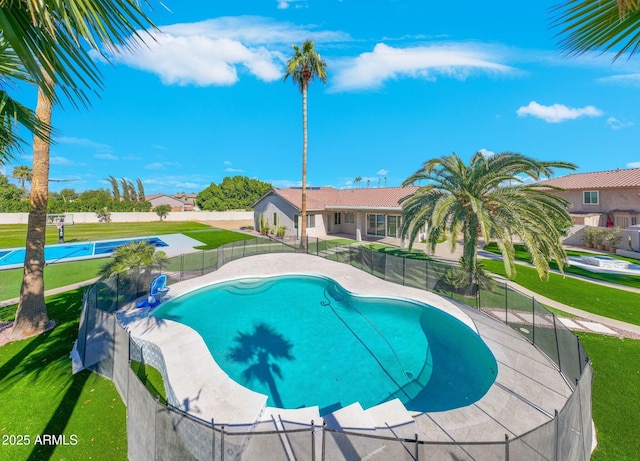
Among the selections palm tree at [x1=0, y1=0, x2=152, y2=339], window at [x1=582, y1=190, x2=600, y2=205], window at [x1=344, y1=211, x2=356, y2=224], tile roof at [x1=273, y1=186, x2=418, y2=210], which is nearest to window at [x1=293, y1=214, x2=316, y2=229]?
tile roof at [x1=273, y1=186, x2=418, y2=210]

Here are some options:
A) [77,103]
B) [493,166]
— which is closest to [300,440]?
[77,103]

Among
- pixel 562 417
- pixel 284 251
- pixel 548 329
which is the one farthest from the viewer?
pixel 284 251

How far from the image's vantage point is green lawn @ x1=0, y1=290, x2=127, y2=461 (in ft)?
16.7

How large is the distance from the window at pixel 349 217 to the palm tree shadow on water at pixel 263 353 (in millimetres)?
19939

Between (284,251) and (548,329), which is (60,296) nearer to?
(284,251)

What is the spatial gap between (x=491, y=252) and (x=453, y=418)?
20.9 m

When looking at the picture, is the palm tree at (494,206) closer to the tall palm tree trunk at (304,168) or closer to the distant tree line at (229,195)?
the tall palm tree trunk at (304,168)

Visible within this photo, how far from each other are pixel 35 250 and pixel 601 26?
13677mm

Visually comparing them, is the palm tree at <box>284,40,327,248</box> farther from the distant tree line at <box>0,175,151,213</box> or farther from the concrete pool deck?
the distant tree line at <box>0,175,151,213</box>

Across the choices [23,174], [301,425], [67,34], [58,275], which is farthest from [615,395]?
[23,174]

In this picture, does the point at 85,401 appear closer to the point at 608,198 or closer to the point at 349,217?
the point at 349,217

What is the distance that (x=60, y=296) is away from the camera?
12.6m

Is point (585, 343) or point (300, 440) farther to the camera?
point (585, 343)

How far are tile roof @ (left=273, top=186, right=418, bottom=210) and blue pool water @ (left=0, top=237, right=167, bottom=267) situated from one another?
44.5 ft
